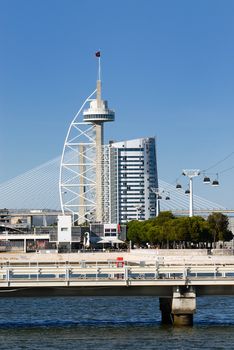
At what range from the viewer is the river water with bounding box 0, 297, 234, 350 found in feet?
180

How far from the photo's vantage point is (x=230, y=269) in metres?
63.1

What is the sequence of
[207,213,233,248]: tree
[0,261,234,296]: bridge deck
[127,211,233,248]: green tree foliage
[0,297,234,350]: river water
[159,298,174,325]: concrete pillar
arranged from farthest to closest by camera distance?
[207,213,233,248]: tree
[127,211,233,248]: green tree foliage
[159,298,174,325]: concrete pillar
[0,261,234,296]: bridge deck
[0,297,234,350]: river water

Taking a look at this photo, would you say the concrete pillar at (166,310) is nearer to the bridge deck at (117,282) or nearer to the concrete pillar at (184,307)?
the concrete pillar at (184,307)

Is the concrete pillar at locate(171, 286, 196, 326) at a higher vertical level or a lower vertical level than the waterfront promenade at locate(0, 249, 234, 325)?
lower

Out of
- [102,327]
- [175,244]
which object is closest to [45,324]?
[102,327]

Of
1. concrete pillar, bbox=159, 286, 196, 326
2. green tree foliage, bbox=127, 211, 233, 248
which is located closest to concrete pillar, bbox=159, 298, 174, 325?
concrete pillar, bbox=159, 286, 196, 326

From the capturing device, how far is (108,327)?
61.7 meters

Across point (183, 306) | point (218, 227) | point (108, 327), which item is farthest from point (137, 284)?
point (218, 227)

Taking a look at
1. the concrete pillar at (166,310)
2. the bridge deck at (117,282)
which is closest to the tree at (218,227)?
the concrete pillar at (166,310)

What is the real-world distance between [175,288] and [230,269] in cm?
384

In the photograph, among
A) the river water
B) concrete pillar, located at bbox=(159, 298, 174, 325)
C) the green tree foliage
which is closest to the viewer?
the river water

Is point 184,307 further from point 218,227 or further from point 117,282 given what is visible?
point 218,227

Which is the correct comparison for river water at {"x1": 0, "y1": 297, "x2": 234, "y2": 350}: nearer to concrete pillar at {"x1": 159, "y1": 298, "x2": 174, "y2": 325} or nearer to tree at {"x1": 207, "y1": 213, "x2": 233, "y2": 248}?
concrete pillar at {"x1": 159, "y1": 298, "x2": 174, "y2": 325}

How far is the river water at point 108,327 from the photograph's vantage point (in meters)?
54.9
